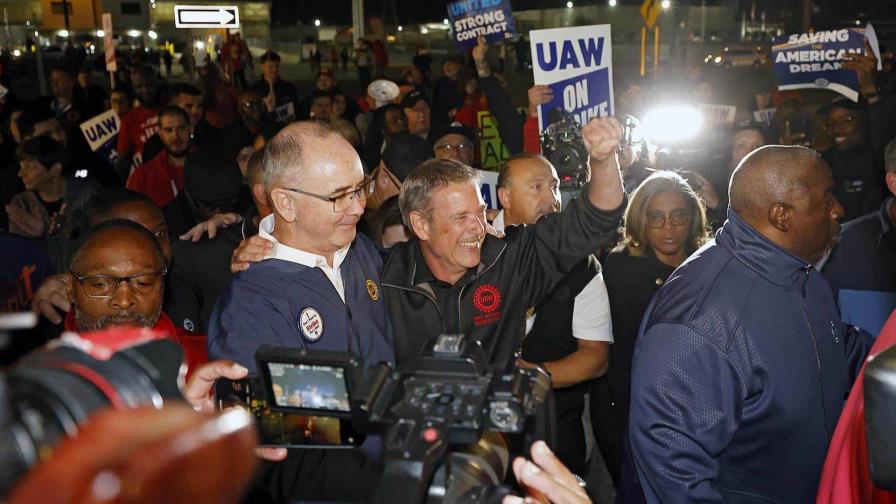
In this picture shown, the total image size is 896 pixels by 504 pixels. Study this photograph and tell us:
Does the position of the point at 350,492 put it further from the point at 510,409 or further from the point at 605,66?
the point at 605,66

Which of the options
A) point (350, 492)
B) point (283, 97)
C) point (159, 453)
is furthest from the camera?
point (283, 97)

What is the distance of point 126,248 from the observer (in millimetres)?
3508

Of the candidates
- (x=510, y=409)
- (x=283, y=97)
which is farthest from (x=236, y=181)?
(x=283, y=97)

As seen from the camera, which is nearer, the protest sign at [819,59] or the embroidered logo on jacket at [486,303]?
the embroidered logo on jacket at [486,303]

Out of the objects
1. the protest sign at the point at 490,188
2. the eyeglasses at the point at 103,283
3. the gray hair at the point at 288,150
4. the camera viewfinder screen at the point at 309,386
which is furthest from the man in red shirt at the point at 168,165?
the camera viewfinder screen at the point at 309,386

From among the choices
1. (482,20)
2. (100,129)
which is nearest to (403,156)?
(100,129)

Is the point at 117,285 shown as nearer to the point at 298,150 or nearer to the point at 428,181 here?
the point at 298,150

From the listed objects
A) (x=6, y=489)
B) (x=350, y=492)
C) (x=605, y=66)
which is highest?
(x=605, y=66)

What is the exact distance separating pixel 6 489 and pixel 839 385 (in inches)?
117

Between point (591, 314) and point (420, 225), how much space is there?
1235 millimetres

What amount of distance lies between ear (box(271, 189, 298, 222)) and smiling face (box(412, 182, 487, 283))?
65cm

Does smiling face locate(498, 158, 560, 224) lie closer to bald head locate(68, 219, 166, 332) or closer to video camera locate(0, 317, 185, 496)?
bald head locate(68, 219, 166, 332)

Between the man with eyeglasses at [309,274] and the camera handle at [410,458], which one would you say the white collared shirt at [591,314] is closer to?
the man with eyeglasses at [309,274]

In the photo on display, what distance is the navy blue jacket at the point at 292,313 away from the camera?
3045 mm
